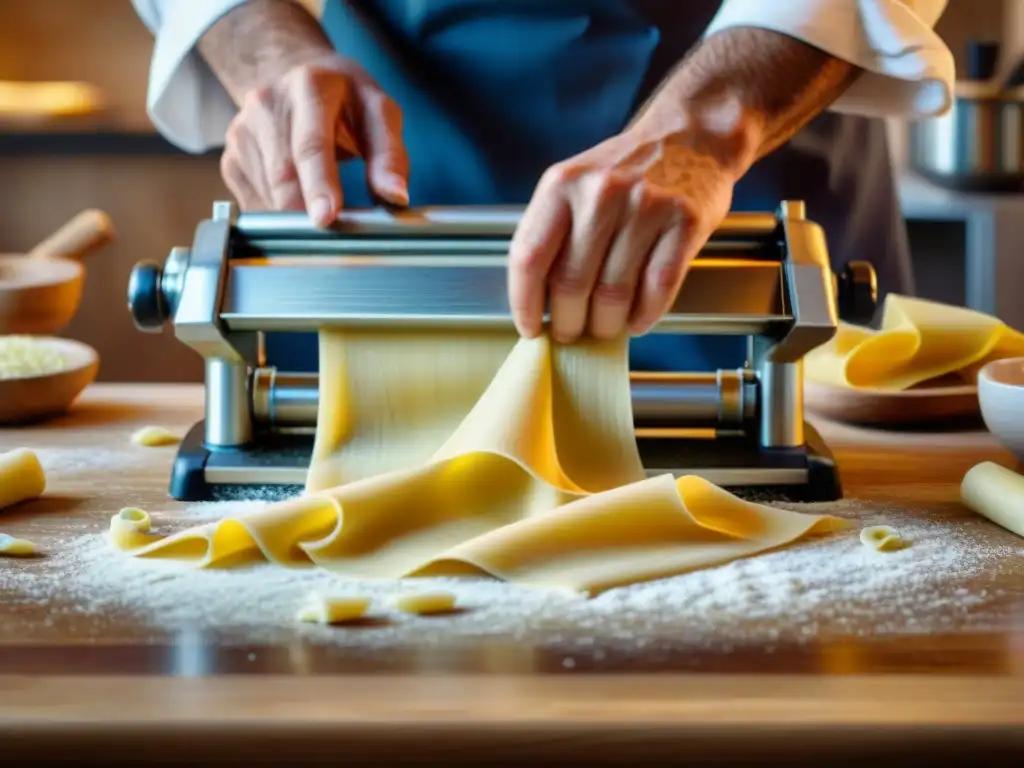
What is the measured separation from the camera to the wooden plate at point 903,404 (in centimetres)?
133

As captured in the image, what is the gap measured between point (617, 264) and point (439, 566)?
0.95ft

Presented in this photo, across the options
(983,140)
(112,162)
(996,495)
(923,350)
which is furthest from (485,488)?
(112,162)

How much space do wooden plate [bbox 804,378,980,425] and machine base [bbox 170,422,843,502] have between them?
280 mm

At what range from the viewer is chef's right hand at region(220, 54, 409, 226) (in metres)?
1.17

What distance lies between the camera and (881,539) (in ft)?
3.04

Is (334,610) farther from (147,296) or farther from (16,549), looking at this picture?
(147,296)

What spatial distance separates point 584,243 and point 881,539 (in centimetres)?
31

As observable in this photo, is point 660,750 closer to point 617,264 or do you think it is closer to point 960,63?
point 617,264

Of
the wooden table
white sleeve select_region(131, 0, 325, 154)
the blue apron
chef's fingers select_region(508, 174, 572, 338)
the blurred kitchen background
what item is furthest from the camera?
the blurred kitchen background

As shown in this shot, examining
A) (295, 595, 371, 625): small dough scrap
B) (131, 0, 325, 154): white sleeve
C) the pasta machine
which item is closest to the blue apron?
(131, 0, 325, 154): white sleeve

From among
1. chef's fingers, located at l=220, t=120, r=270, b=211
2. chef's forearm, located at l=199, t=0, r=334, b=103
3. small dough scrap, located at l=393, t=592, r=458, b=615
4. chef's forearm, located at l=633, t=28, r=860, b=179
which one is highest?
chef's forearm, located at l=199, t=0, r=334, b=103

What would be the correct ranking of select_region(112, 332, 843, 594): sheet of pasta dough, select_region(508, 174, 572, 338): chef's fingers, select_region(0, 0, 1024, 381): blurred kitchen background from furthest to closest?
select_region(0, 0, 1024, 381): blurred kitchen background, select_region(508, 174, 572, 338): chef's fingers, select_region(112, 332, 843, 594): sheet of pasta dough

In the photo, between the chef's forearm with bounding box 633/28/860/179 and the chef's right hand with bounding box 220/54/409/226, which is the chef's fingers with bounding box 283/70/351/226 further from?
the chef's forearm with bounding box 633/28/860/179

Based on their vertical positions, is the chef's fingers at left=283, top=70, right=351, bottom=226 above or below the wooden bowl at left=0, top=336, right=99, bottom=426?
above
